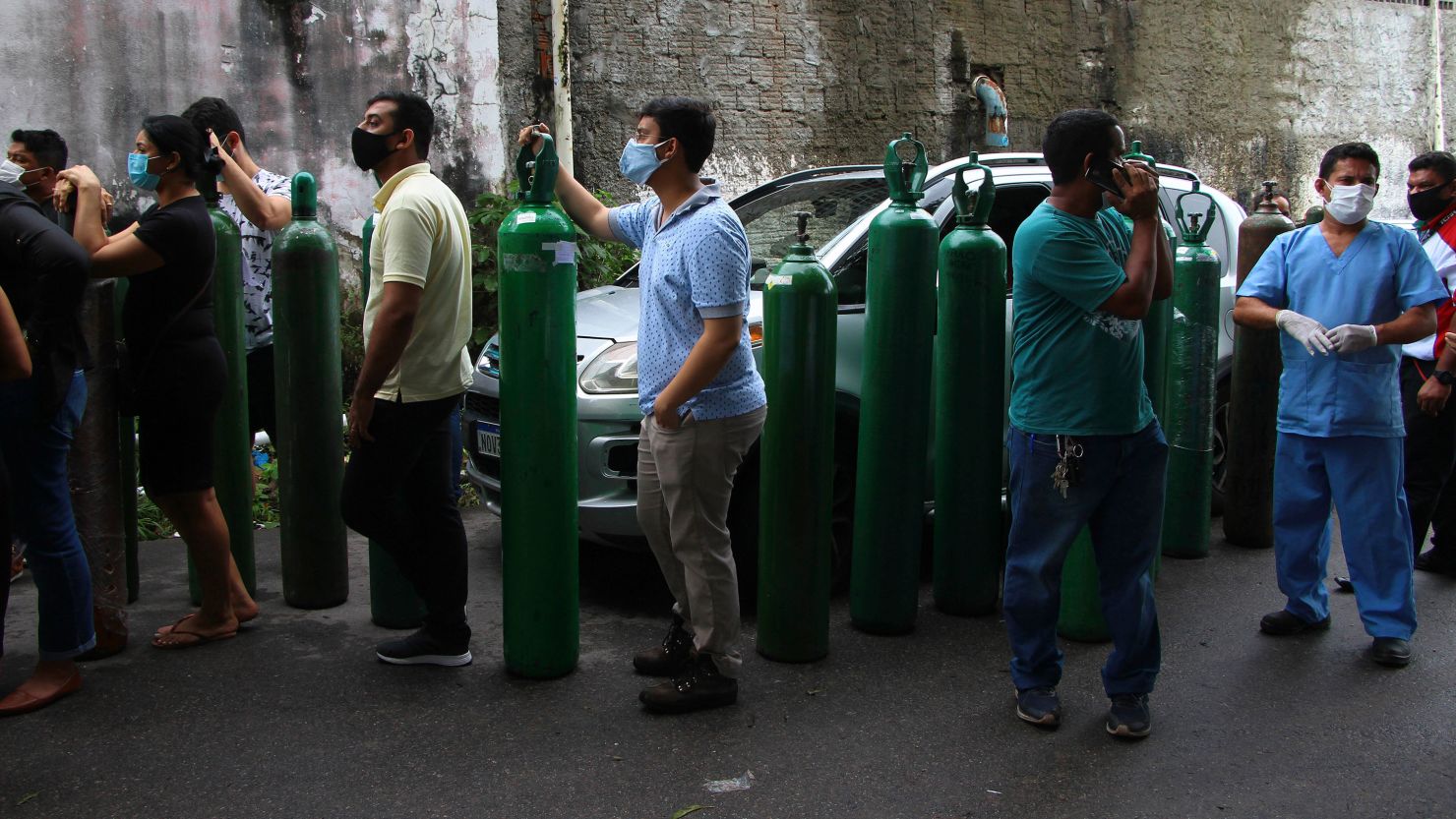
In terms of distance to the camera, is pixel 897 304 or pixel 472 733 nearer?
pixel 472 733

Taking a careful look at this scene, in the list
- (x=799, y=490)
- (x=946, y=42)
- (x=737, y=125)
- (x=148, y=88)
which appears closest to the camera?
(x=799, y=490)

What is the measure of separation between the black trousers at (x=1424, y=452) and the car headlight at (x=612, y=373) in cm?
324

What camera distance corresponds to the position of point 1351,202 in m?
4.50

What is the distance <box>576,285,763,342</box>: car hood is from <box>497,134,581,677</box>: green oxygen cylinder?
80 centimetres

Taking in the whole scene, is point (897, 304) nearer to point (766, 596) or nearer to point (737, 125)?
point (766, 596)

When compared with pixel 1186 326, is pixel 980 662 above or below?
below

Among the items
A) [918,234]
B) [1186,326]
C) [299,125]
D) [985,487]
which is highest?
[299,125]

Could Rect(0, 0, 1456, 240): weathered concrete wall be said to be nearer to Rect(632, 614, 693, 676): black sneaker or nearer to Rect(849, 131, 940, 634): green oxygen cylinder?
Rect(849, 131, 940, 634): green oxygen cylinder

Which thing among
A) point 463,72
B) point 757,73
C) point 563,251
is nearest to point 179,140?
point 563,251

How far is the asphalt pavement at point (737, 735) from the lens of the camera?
133 inches

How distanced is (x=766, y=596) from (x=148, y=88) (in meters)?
6.21

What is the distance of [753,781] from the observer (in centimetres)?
350

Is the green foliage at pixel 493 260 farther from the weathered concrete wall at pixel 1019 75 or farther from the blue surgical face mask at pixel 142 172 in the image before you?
the blue surgical face mask at pixel 142 172

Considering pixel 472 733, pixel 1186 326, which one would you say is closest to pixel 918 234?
pixel 1186 326
